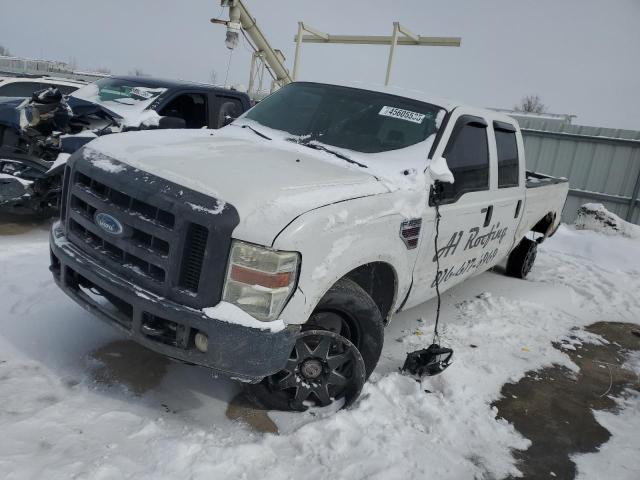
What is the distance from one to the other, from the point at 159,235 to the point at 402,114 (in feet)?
6.84

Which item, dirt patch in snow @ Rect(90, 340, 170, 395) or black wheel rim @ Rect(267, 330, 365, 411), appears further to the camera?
dirt patch in snow @ Rect(90, 340, 170, 395)

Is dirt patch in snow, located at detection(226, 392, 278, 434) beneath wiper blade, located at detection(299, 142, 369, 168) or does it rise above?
beneath

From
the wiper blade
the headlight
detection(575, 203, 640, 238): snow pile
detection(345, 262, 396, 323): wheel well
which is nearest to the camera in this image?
the headlight

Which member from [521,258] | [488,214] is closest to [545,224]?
[521,258]

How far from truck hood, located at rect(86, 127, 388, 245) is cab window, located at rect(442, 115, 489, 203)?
786mm

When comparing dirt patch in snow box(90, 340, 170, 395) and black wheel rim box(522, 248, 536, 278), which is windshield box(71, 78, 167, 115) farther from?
black wheel rim box(522, 248, 536, 278)

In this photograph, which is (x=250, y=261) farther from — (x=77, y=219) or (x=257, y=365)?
(x=77, y=219)

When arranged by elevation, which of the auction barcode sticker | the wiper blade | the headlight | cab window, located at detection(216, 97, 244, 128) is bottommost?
the headlight

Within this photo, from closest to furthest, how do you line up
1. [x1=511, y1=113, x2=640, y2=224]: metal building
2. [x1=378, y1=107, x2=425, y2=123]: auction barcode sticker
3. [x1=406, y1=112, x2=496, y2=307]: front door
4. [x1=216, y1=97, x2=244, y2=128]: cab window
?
[x1=406, y1=112, x2=496, y2=307]: front door, [x1=378, y1=107, x2=425, y2=123]: auction barcode sticker, [x1=216, y1=97, x2=244, y2=128]: cab window, [x1=511, y1=113, x2=640, y2=224]: metal building

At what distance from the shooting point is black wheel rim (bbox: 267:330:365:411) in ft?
9.09

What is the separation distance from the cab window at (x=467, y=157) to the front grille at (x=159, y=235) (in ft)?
5.67

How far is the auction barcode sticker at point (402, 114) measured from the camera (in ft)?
12.1

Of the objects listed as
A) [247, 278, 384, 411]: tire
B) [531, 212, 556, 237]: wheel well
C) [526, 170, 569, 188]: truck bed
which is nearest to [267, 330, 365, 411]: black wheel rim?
[247, 278, 384, 411]: tire

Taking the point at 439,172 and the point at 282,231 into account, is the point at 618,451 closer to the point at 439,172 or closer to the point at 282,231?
the point at 439,172
